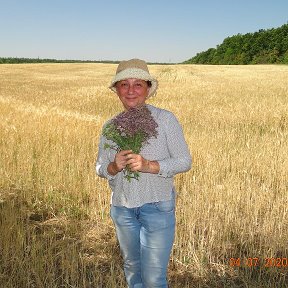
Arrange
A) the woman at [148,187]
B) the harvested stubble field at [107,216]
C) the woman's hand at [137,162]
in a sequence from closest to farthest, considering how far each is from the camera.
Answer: the woman's hand at [137,162], the woman at [148,187], the harvested stubble field at [107,216]

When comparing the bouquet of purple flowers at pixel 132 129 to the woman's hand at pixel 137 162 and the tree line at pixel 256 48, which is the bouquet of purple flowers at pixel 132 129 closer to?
the woman's hand at pixel 137 162

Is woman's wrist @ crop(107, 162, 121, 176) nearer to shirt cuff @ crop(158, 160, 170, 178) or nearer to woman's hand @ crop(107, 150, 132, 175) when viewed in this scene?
woman's hand @ crop(107, 150, 132, 175)

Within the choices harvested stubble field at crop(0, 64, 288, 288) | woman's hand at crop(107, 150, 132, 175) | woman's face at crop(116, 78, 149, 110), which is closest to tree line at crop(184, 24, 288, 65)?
harvested stubble field at crop(0, 64, 288, 288)

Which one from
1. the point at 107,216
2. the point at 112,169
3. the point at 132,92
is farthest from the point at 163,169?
the point at 107,216

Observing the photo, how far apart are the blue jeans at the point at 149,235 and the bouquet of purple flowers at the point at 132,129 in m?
0.22

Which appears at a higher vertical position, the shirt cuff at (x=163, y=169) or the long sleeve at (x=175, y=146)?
the long sleeve at (x=175, y=146)

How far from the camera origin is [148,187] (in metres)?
2.17

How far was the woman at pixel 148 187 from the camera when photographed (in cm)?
211

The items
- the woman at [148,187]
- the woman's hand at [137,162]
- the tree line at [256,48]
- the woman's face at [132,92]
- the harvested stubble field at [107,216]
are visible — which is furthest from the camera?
the tree line at [256,48]

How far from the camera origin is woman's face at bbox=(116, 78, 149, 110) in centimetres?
226

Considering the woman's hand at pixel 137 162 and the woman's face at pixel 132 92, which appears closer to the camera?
the woman's hand at pixel 137 162

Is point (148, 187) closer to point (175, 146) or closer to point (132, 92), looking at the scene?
point (175, 146)

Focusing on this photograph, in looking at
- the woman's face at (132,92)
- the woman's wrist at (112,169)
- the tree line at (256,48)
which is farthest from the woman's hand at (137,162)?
the tree line at (256,48)
